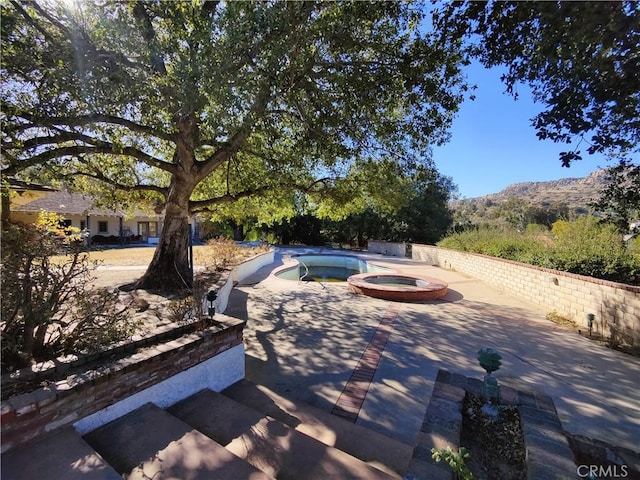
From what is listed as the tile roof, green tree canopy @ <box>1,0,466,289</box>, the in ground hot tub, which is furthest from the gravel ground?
the tile roof

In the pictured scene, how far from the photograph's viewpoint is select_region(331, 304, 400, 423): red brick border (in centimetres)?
361

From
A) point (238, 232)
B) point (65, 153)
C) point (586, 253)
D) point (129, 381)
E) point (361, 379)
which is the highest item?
point (65, 153)

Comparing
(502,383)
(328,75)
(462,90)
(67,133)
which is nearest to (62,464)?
(502,383)

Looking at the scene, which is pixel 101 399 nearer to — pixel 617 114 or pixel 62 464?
pixel 62 464

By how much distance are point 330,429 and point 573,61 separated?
4.27 meters

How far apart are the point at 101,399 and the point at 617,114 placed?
5.34m

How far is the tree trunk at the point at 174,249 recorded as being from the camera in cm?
785

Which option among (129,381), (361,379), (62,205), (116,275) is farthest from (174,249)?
(62,205)

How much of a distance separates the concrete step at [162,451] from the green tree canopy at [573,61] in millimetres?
4103

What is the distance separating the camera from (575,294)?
23.3 ft

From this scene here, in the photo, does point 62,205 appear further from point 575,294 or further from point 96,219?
point 575,294

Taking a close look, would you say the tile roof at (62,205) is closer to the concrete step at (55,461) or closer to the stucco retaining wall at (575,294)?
the concrete step at (55,461)

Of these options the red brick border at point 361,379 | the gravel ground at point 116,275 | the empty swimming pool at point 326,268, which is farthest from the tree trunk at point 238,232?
the red brick border at point 361,379

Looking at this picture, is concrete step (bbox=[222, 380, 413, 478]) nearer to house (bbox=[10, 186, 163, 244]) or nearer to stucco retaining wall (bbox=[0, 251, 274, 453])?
stucco retaining wall (bbox=[0, 251, 274, 453])
